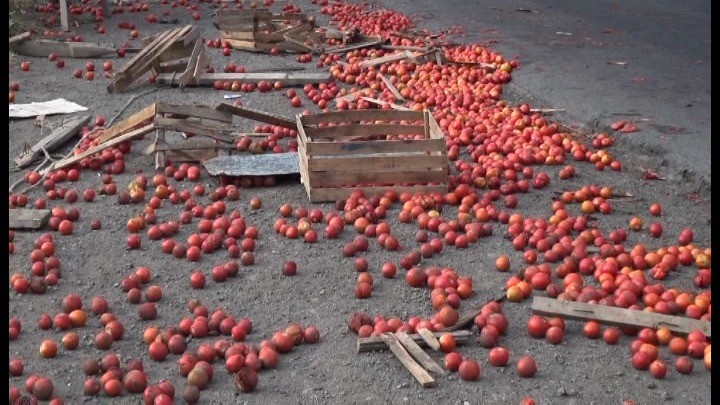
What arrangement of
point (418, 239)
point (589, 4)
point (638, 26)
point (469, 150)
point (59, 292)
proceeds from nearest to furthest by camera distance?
point (59, 292) → point (418, 239) → point (469, 150) → point (638, 26) → point (589, 4)

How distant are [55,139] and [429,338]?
5.56 meters

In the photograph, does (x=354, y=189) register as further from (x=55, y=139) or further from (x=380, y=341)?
(x=55, y=139)

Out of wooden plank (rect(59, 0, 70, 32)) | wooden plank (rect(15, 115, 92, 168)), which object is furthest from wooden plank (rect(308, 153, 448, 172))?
wooden plank (rect(59, 0, 70, 32))

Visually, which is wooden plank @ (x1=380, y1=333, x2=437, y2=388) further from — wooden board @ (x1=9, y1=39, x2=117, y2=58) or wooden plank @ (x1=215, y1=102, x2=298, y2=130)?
wooden board @ (x1=9, y1=39, x2=117, y2=58)

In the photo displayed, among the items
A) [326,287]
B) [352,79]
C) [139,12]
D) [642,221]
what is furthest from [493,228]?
[139,12]

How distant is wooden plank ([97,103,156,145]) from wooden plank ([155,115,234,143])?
0.10 m

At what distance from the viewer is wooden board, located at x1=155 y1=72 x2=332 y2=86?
39.5 feet

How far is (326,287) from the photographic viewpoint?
6.13 m

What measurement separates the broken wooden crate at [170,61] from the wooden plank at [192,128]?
300 centimetres

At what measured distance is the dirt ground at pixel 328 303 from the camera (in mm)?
4758

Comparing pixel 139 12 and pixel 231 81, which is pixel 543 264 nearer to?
pixel 231 81

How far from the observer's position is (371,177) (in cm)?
770

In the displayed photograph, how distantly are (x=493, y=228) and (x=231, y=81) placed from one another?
6014 mm

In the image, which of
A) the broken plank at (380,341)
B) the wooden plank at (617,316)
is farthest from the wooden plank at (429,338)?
the wooden plank at (617,316)
